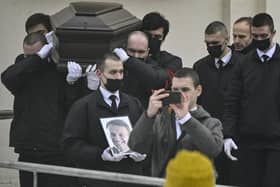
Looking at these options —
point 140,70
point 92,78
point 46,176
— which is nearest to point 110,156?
point 92,78

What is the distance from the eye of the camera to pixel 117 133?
4.61 meters

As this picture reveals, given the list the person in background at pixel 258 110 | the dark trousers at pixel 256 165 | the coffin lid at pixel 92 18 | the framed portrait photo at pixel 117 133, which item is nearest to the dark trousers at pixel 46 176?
the framed portrait photo at pixel 117 133

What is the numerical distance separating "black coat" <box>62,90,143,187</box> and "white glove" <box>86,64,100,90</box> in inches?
10.3

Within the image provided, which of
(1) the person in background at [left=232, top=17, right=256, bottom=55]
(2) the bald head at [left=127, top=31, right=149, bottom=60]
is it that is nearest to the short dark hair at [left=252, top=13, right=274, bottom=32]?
(1) the person in background at [left=232, top=17, right=256, bottom=55]

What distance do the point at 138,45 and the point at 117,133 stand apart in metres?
0.99

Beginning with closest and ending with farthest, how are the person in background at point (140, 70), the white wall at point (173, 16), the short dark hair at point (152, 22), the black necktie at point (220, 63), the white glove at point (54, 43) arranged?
the white glove at point (54, 43), the person in background at point (140, 70), the short dark hair at point (152, 22), the black necktie at point (220, 63), the white wall at point (173, 16)

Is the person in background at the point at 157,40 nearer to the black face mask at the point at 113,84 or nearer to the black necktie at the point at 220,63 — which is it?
the black necktie at the point at 220,63

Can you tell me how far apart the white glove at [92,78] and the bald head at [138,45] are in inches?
16.7

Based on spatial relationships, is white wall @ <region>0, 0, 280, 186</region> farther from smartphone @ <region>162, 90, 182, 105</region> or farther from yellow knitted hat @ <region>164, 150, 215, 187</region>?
yellow knitted hat @ <region>164, 150, 215, 187</region>

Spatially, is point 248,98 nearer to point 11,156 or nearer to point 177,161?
point 11,156

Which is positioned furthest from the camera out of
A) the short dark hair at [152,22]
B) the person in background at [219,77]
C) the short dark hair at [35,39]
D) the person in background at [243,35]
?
the person in background at [243,35]

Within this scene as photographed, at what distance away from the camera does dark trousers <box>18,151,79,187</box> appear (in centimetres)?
538

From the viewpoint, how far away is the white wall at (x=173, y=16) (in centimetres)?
766

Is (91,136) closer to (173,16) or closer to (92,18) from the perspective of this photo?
(92,18)
